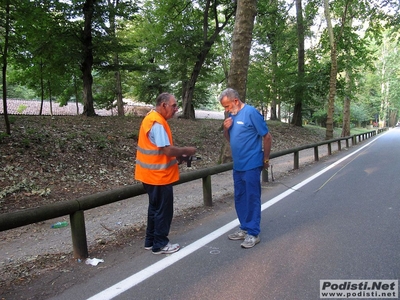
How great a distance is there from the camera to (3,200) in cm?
655

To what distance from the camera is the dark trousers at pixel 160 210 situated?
368cm

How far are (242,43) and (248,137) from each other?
647 centimetres

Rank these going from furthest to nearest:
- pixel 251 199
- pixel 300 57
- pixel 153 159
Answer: pixel 300 57 < pixel 251 199 < pixel 153 159

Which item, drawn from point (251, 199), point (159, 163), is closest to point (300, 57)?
point (251, 199)

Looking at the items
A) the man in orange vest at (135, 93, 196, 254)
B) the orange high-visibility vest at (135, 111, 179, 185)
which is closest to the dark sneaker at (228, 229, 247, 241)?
the man in orange vest at (135, 93, 196, 254)

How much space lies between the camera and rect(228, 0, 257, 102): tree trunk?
9.54 m

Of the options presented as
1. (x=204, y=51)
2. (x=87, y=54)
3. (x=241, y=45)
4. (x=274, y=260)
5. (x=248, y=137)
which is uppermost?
(x=204, y=51)

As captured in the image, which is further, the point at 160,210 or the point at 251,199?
the point at 251,199

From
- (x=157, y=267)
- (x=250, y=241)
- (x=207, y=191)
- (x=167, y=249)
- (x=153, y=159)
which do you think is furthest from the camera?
(x=207, y=191)

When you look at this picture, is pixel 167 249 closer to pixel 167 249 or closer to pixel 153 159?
pixel 167 249

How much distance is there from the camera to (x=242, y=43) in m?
9.64

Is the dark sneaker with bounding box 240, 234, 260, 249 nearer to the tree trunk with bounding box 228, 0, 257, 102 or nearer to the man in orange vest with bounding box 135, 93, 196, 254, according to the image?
the man in orange vest with bounding box 135, 93, 196, 254

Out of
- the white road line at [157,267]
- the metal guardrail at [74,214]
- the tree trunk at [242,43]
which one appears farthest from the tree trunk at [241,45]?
the metal guardrail at [74,214]

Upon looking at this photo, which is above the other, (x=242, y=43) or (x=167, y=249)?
(x=242, y=43)
